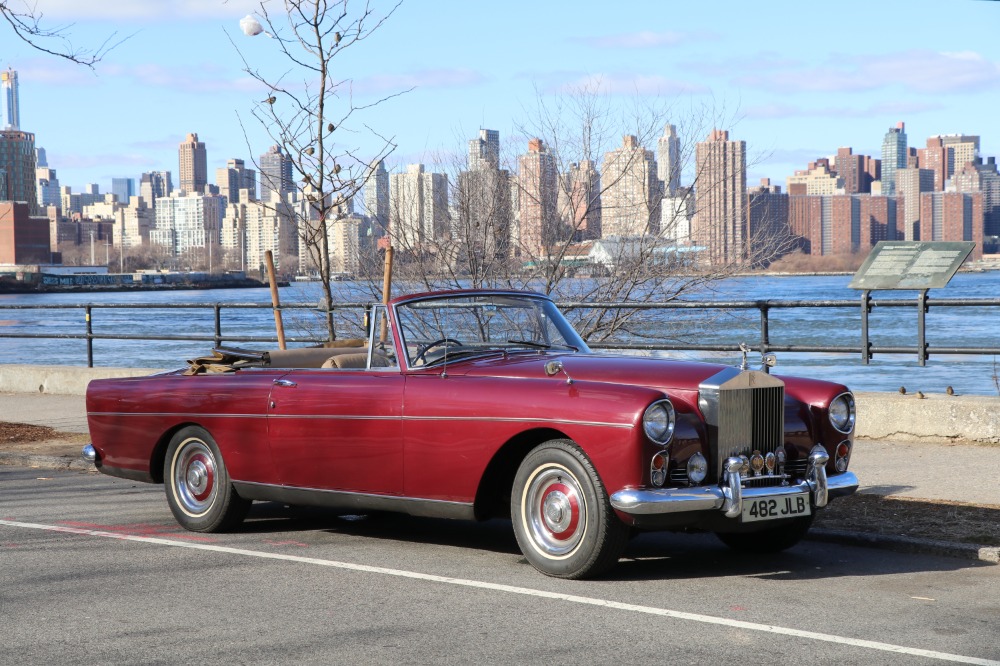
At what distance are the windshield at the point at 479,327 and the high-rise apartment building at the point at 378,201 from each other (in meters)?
10.2

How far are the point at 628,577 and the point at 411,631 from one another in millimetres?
1530

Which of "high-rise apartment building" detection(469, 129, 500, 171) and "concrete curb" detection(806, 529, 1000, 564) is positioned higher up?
"high-rise apartment building" detection(469, 129, 500, 171)

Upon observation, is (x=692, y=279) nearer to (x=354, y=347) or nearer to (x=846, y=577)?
(x=354, y=347)

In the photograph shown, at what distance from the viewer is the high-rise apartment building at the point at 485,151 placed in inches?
692

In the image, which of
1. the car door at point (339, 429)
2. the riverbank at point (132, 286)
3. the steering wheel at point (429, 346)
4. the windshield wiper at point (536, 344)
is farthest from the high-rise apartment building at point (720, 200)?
the riverbank at point (132, 286)

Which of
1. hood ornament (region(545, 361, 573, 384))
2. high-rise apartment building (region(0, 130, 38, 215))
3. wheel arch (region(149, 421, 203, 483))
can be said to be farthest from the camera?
high-rise apartment building (region(0, 130, 38, 215))

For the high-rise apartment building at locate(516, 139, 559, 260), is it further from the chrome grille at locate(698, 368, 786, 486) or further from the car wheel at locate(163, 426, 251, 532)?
the chrome grille at locate(698, 368, 786, 486)

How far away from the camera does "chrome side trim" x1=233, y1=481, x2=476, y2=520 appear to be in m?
6.68

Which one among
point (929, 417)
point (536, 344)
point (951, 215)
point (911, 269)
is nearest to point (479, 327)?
point (536, 344)

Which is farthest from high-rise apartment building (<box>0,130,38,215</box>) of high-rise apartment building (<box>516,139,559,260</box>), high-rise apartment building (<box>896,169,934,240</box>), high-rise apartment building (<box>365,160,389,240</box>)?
Answer: high-rise apartment building (<box>896,169,934,240</box>)

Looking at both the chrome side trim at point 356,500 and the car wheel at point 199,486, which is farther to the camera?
the car wheel at point 199,486

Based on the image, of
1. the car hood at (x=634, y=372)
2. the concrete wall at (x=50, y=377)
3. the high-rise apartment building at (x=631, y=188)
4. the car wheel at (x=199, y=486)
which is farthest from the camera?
the high-rise apartment building at (x=631, y=188)

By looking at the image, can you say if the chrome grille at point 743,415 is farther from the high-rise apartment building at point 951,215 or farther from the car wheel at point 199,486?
the high-rise apartment building at point 951,215

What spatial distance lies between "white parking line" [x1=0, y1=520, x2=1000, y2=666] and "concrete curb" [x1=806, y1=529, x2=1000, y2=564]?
2047 millimetres
